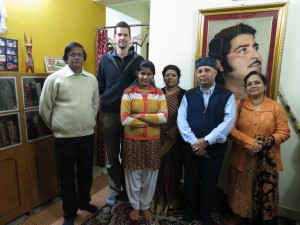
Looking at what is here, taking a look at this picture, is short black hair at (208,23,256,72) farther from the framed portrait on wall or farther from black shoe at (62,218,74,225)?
black shoe at (62,218,74,225)

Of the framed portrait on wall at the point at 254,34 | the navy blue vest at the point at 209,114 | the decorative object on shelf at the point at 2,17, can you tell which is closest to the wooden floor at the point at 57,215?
the navy blue vest at the point at 209,114

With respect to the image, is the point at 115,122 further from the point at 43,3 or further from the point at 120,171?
the point at 43,3

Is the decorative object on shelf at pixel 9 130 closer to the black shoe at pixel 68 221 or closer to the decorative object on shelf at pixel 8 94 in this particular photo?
the decorative object on shelf at pixel 8 94

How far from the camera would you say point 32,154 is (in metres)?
1.98

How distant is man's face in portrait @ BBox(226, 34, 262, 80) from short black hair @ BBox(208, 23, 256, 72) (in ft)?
0.09

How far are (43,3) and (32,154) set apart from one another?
152 centimetres

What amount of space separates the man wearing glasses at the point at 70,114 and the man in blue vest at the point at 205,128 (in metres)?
0.77

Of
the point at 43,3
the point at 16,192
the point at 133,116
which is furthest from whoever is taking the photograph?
the point at 43,3

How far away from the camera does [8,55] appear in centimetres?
192

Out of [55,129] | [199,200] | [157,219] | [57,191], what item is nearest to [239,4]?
[199,200]

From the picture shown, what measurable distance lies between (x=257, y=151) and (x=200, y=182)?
55 centimetres

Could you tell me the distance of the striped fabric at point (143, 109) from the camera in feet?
5.63

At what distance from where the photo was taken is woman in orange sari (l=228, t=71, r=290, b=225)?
5.34ft

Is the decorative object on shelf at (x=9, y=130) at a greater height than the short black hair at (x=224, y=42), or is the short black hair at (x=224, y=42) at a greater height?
the short black hair at (x=224, y=42)
